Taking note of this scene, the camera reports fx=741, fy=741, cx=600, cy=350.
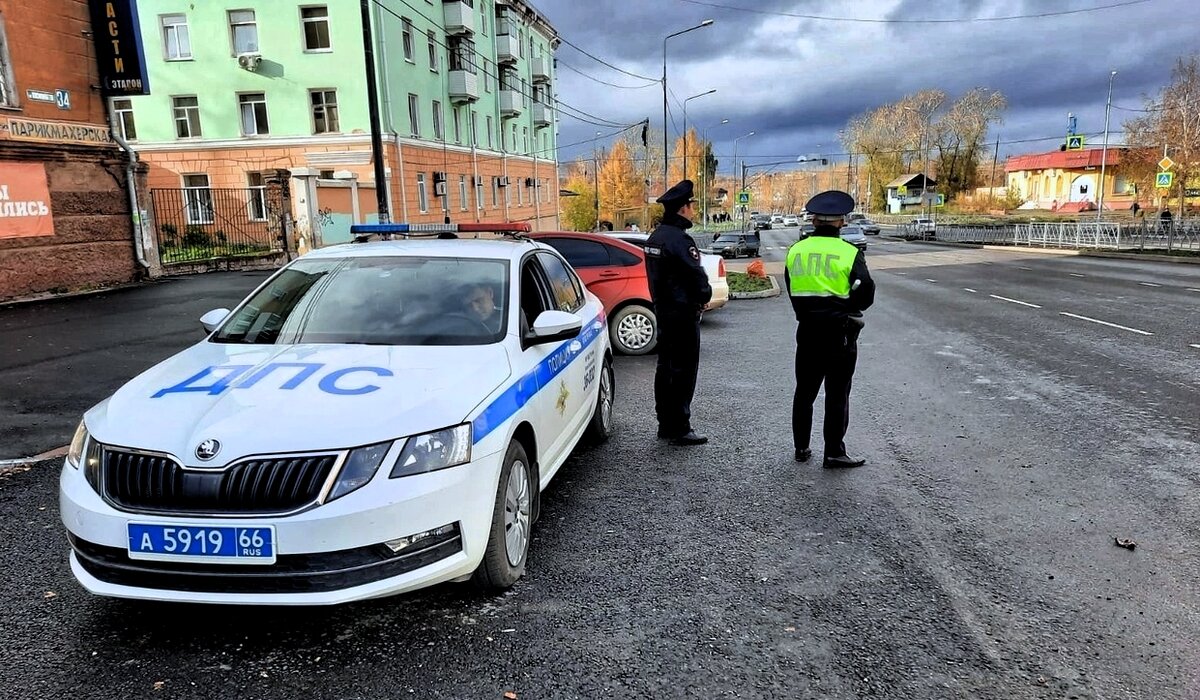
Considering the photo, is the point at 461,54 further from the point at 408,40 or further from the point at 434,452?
the point at 434,452

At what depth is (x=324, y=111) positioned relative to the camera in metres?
29.0

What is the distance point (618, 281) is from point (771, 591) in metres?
6.54

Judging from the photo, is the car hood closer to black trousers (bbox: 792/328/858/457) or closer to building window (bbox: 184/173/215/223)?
black trousers (bbox: 792/328/858/457)

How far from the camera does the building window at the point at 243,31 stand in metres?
28.2

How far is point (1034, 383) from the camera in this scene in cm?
759

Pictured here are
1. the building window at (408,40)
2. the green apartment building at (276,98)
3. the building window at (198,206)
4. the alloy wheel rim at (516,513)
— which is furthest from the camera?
the building window at (408,40)

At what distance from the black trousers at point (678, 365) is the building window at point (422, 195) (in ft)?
89.9

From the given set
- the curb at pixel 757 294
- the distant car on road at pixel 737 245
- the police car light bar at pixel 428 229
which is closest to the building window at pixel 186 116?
the distant car on road at pixel 737 245

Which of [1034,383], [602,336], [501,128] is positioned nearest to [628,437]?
[602,336]

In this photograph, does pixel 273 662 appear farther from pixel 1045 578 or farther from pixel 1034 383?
pixel 1034 383

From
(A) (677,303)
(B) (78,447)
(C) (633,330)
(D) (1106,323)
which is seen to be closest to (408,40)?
(C) (633,330)

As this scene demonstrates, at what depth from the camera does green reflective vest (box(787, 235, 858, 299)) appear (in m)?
4.99

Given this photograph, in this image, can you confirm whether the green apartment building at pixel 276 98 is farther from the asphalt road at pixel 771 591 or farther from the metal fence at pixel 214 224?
the asphalt road at pixel 771 591


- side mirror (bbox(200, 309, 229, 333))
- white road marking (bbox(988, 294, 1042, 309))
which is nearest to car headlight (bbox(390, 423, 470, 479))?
side mirror (bbox(200, 309, 229, 333))
